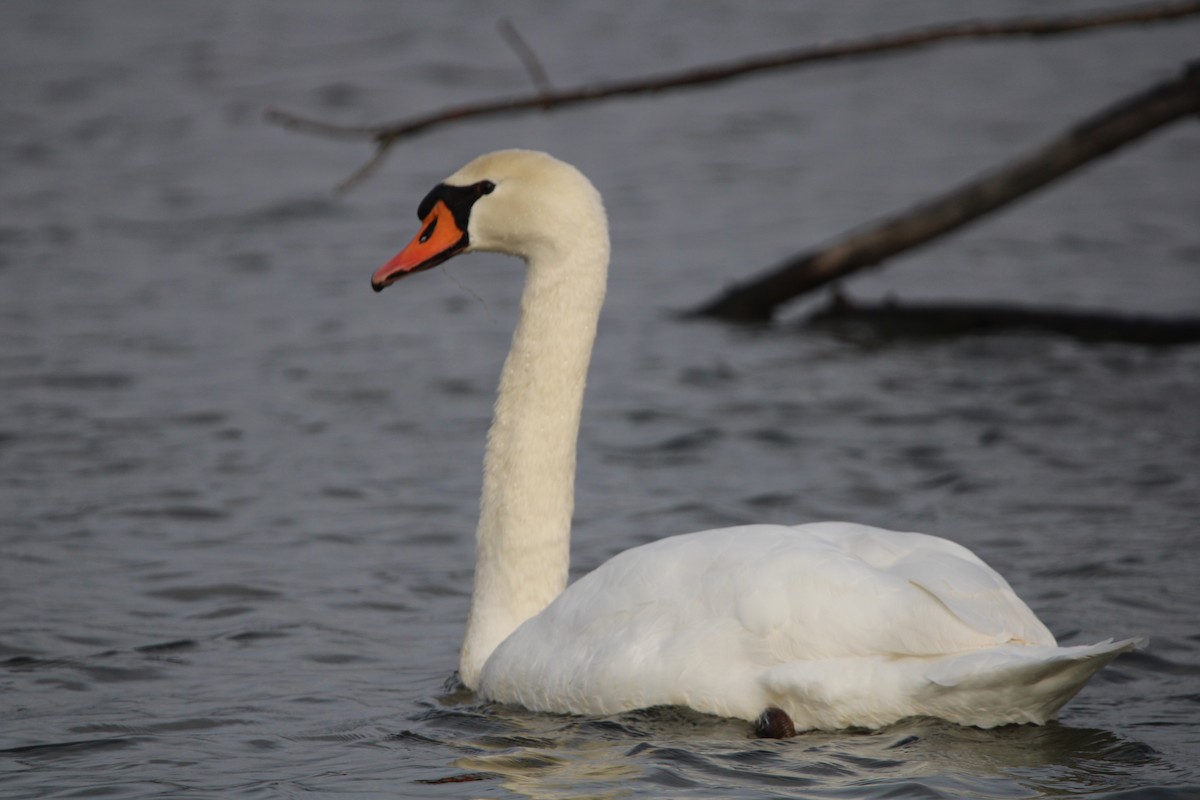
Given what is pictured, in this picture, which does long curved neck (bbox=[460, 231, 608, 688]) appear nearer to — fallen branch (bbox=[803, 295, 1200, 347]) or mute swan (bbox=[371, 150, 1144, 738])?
mute swan (bbox=[371, 150, 1144, 738])

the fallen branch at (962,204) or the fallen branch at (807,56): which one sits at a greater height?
the fallen branch at (807,56)

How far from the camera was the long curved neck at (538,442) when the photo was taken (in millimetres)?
5766

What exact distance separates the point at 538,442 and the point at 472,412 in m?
4.15

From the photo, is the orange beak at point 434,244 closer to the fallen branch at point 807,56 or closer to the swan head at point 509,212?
the swan head at point 509,212

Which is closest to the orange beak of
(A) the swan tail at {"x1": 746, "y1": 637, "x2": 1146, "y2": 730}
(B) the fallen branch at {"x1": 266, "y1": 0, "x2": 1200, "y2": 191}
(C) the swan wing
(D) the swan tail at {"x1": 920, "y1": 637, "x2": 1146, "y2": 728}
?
(B) the fallen branch at {"x1": 266, "y1": 0, "x2": 1200, "y2": 191}

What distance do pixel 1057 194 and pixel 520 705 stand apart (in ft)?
37.7

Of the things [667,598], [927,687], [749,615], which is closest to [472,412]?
[667,598]

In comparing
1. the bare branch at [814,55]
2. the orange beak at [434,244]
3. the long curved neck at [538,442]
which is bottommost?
the long curved neck at [538,442]

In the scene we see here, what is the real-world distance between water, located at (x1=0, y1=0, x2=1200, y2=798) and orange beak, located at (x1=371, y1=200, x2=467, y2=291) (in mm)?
245

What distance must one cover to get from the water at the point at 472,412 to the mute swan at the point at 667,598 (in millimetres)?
143

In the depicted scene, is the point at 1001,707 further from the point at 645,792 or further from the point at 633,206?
the point at 633,206

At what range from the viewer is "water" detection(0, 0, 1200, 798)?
509 centimetres

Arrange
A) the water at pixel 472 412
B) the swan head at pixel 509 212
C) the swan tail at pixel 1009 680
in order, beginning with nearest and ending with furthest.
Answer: the swan tail at pixel 1009 680, the water at pixel 472 412, the swan head at pixel 509 212

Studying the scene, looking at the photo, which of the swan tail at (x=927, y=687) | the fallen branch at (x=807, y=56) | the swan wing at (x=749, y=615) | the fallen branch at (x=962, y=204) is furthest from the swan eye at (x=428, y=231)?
the fallen branch at (x=962, y=204)
